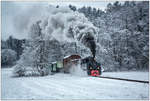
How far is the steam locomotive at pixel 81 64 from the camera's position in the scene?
16516 mm

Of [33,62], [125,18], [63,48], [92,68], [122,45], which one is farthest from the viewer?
[63,48]

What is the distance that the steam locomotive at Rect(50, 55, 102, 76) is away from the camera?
650 inches

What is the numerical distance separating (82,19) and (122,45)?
13864mm

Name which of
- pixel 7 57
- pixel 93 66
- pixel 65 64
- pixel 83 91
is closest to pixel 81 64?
pixel 93 66

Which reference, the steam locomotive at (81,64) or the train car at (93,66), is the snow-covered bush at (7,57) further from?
the train car at (93,66)

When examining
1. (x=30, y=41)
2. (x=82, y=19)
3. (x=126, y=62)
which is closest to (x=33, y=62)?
(x=30, y=41)

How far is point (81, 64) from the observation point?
68.3 ft

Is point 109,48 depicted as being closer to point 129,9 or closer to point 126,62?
point 126,62

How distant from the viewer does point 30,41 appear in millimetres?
25516

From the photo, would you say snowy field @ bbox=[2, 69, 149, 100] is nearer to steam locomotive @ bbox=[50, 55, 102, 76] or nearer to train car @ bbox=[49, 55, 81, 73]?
steam locomotive @ bbox=[50, 55, 102, 76]

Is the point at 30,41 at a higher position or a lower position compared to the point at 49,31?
lower

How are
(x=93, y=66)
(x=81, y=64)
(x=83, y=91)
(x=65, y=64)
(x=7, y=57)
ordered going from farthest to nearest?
(x=7, y=57), (x=65, y=64), (x=81, y=64), (x=93, y=66), (x=83, y=91)

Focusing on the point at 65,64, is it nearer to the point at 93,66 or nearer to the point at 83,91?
the point at 93,66

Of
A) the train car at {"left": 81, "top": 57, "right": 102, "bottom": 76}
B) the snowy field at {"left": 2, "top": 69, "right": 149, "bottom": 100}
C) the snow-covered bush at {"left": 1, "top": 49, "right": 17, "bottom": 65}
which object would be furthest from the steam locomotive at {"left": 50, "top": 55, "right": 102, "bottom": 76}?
the snow-covered bush at {"left": 1, "top": 49, "right": 17, "bottom": 65}
